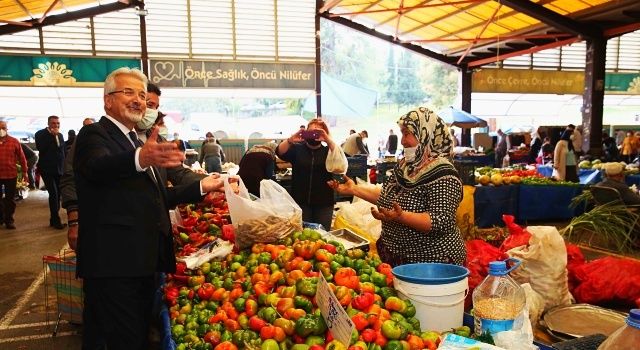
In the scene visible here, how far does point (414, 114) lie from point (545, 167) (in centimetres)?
948

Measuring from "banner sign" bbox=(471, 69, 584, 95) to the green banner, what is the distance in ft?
6.85

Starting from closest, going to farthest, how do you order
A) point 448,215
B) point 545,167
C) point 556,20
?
point 448,215 < point 545,167 < point 556,20

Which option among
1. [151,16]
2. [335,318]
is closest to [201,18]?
[151,16]

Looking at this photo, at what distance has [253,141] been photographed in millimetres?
16078

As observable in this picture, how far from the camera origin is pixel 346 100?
14.8 meters

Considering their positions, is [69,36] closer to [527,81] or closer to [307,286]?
[307,286]

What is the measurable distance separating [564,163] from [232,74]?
9.99 metres

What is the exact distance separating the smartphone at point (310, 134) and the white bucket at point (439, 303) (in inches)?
96.1

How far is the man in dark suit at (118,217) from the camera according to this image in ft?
6.58

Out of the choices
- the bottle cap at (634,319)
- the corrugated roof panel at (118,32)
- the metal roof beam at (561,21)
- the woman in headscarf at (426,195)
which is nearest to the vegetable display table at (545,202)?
the metal roof beam at (561,21)

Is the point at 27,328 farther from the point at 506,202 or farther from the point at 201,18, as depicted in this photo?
the point at 201,18

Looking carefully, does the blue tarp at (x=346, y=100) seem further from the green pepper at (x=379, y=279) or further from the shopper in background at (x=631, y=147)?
the green pepper at (x=379, y=279)

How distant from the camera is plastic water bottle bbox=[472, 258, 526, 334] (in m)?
1.63

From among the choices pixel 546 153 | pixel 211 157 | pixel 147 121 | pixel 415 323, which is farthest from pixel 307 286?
pixel 546 153
